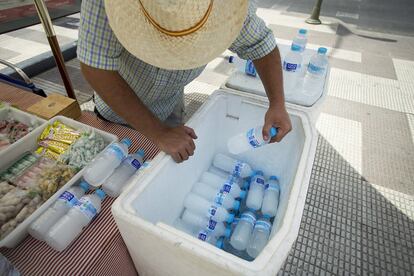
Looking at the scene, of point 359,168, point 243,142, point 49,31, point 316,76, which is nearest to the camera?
point 243,142

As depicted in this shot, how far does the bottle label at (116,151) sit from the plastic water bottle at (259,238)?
681mm

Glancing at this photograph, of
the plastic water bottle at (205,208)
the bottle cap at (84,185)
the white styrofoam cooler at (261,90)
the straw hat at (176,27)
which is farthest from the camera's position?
the white styrofoam cooler at (261,90)

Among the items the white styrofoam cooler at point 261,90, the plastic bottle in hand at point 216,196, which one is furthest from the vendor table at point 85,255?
the white styrofoam cooler at point 261,90

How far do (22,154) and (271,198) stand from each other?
4.02ft

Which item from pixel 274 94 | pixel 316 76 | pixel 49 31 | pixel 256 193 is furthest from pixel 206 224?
pixel 49 31

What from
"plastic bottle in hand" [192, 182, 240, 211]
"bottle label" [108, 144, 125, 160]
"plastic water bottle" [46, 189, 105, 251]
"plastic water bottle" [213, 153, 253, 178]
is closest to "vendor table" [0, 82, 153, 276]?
"plastic water bottle" [46, 189, 105, 251]

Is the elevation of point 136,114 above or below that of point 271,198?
above

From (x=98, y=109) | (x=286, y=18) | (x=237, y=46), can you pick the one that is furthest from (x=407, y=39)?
(x=98, y=109)

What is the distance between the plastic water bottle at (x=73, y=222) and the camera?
0.85 metres

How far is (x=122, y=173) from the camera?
107cm

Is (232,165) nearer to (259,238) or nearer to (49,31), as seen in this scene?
(259,238)

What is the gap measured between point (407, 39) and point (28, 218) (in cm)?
591

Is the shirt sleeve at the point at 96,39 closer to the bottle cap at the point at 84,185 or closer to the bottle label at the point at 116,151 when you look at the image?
the bottle label at the point at 116,151

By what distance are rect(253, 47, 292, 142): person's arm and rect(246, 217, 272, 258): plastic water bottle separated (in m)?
Answer: 0.38
